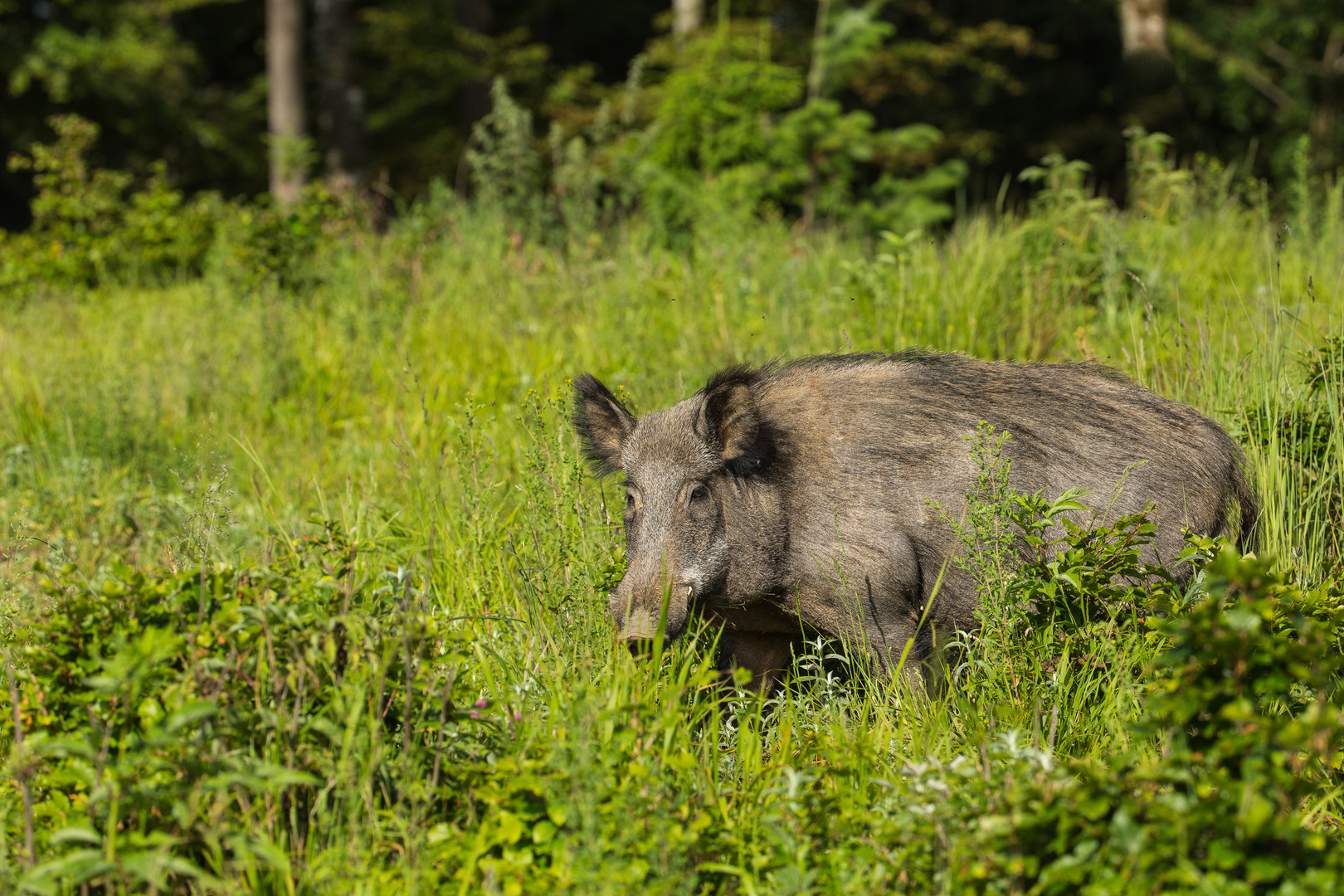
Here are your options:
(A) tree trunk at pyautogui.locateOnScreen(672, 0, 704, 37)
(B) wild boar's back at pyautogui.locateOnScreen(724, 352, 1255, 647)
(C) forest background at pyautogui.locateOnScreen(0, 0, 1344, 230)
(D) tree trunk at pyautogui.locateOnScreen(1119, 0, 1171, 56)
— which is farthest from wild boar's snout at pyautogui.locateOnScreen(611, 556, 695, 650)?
(D) tree trunk at pyautogui.locateOnScreen(1119, 0, 1171, 56)

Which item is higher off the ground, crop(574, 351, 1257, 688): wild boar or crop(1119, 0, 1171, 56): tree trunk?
crop(1119, 0, 1171, 56): tree trunk

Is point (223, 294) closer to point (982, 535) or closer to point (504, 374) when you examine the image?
point (504, 374)

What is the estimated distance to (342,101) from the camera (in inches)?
606

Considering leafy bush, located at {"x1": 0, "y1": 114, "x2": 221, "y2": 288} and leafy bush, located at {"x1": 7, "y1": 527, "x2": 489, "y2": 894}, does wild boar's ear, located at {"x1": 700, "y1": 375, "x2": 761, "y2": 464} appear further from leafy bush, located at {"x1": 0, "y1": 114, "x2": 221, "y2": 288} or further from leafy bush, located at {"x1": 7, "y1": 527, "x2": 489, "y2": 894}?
leafy bush, located at {"x1": 0, "y1": 114, "x2": 221, "y2": 288}

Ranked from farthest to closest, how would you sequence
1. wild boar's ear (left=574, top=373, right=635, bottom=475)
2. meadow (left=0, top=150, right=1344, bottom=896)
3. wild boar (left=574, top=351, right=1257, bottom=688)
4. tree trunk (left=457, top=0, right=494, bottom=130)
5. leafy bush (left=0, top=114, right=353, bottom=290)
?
tree trunk (left=457, top=0, right=494, bottom=130), leafy bush (left=0, top=114, right=353, bottom=290), wild boar's ear (left=574, top=373, right=635, bottom=475), wild boar (left=574, top=351, right=1257, bottom=688), meadow (left=0, top=150, right=1344, bottom=896)

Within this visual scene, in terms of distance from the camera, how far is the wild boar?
12.1 ft

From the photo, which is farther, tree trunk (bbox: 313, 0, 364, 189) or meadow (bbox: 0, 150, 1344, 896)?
tree trunk (bbox: 313, 0, 364, 189)

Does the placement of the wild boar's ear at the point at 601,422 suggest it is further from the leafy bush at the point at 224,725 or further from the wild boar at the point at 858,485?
the leafy bush at the point at 224,725

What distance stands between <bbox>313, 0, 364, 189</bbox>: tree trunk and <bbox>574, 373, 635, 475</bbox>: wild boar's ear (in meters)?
12.1

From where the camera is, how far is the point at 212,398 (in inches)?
246

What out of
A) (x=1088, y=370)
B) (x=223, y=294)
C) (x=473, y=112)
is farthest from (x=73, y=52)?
(x=1088, y=370)

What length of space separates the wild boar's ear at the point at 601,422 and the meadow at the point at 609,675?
203mm

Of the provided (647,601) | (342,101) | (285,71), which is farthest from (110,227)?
(647,601)

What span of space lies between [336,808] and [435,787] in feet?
0.76
